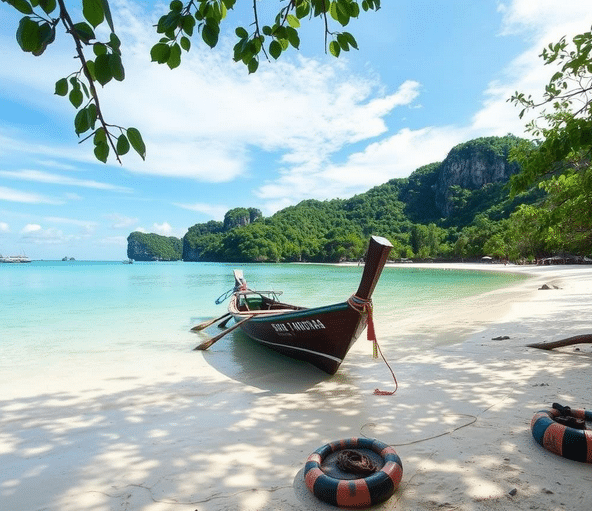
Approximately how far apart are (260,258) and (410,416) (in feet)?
375

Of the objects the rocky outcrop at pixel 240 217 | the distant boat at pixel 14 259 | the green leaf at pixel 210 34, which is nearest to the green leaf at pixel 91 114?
the green leaf at pixel 210 34

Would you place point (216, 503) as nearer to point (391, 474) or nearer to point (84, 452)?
point (391, 474)

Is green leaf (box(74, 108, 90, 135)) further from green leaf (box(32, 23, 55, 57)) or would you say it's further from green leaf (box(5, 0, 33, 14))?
green leaf (box(5, 0, 33, 14))

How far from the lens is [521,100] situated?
501 cm

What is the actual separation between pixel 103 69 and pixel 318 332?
5183 millimetres

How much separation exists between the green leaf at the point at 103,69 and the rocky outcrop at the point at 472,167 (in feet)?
417

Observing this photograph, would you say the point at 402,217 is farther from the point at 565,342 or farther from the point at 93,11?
the point at 93,11

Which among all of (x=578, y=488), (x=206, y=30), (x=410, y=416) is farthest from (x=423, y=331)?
(x=206, y=30)

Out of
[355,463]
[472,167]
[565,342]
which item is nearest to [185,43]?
[355,463]

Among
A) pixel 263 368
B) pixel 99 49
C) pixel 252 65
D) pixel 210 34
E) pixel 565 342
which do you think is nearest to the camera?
pixel 99 49

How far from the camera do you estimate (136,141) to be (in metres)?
1.25

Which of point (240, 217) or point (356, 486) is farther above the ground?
point (240, 217)

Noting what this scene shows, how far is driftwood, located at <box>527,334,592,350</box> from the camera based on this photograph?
238 inches

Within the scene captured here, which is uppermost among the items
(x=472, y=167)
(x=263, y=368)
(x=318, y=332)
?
(x=472, y=167)
